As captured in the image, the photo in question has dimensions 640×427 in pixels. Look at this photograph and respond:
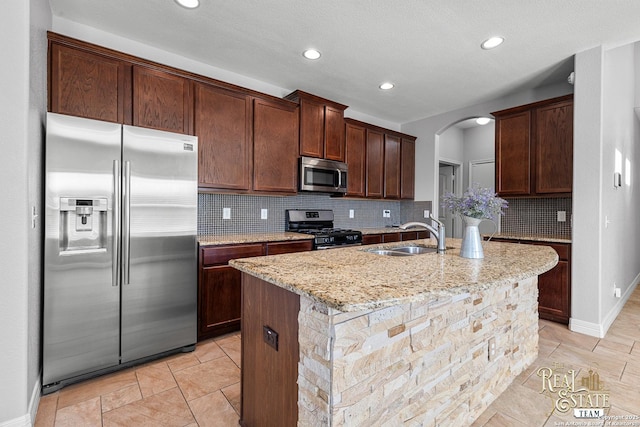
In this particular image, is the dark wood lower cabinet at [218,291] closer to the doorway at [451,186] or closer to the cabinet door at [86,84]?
the cabinet door at [86,84]

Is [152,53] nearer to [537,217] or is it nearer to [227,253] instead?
[227,253]

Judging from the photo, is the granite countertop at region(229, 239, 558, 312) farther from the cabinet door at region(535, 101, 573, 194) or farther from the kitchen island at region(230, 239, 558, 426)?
the cabinet door at region(535, 101, 573, 194)

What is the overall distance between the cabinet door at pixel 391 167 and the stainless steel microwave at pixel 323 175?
0.91 meters

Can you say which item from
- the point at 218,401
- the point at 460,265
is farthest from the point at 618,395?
the point at 218,401

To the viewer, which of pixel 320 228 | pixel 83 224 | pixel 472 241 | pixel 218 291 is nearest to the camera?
pixel 472 241

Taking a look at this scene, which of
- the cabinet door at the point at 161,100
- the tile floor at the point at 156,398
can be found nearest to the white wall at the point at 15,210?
the tile floor at the point at 156,398

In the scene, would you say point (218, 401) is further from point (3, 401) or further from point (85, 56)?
point (85, 56)

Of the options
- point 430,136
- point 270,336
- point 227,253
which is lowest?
point 270,336

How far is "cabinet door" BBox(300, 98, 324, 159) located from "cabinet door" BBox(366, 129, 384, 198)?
2.93 feet

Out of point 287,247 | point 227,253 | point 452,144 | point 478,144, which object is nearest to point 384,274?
point 227,253

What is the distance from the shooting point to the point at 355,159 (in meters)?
4.24

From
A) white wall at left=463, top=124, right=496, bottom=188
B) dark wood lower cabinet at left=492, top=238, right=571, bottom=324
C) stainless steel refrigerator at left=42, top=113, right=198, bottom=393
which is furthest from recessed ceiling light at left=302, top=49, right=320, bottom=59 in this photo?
white wall at left=463, top=124, right=496, bottom=188

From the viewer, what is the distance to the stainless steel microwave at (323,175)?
11.9ft

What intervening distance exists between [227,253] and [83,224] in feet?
3.51
